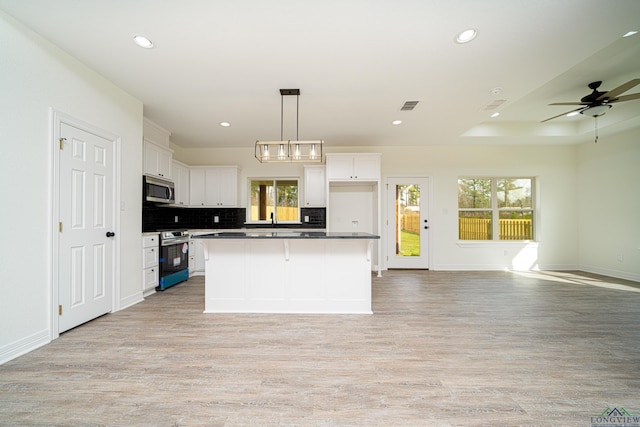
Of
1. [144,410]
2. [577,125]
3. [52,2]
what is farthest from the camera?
[577,125]

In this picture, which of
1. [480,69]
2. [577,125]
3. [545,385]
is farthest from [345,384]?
[577,125]

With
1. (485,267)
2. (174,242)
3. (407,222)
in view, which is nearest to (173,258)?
(174,242)

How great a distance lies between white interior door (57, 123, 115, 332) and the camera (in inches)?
99.0

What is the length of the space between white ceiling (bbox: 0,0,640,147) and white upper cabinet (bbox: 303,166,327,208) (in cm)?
147

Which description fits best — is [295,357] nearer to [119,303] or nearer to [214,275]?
[214,275]

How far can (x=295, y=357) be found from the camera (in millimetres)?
2115

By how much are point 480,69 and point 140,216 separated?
4653mm

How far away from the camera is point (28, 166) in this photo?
220 cm

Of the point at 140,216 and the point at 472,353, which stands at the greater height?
the point at 140,216

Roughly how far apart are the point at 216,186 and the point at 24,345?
386 centimetres

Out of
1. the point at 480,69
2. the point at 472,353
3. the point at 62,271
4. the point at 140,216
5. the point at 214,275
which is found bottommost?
the point at 472,353

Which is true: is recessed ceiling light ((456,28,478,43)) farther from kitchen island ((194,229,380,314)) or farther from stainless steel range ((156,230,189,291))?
stainless steel range ((156,230,189,291))

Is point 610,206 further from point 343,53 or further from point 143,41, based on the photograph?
point 143,41

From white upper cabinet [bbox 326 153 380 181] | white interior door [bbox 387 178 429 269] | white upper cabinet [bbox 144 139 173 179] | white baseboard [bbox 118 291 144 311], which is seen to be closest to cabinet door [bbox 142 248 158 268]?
white baseboard [bbox 118 291 144 311]
